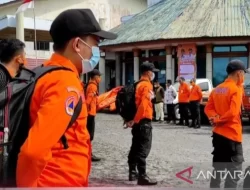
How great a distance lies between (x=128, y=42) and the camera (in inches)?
1020

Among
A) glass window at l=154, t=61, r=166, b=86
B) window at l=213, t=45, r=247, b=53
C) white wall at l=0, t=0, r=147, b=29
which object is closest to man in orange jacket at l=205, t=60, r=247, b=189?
window at l=213, t=45, r=247, b=53

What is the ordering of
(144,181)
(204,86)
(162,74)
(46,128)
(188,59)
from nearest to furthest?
(46,128) < (144,181) < (204,86) < (188,59) < (162,74)

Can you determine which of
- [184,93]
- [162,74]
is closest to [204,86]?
[184,93]

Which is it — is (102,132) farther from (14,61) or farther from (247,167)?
(14,61)

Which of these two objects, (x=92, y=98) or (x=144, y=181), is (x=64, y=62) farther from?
(x=92, y=98)

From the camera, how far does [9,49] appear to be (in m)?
4.46

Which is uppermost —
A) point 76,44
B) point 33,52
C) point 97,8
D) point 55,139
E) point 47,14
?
point 97,8

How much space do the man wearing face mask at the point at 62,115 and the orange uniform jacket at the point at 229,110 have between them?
304 cm

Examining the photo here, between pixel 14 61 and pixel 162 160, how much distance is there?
5287 mm

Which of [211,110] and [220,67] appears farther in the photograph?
[220,67]

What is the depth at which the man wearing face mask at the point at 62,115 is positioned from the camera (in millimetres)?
2205

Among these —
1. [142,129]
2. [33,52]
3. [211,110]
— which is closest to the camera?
[211,110]

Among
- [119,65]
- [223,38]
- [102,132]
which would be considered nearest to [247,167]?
[102,132]

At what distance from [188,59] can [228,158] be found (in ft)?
62.6
